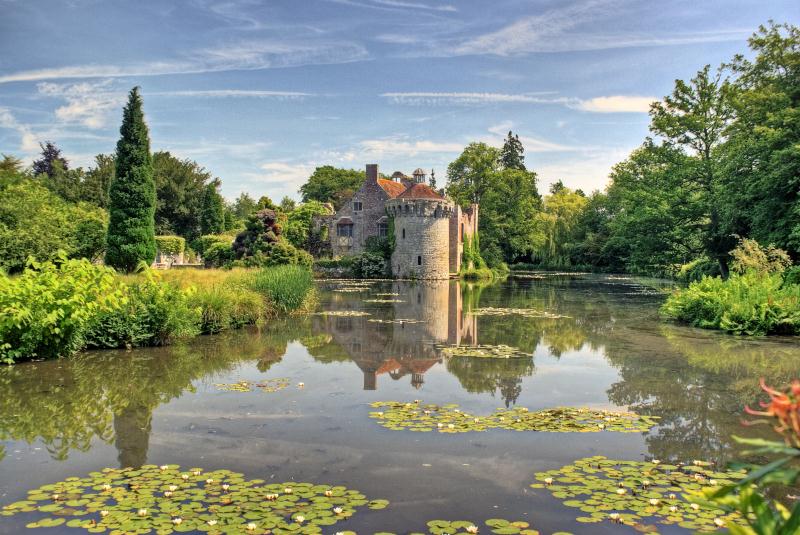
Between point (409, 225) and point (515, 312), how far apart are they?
2258cm

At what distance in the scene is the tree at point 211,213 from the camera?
185 feet

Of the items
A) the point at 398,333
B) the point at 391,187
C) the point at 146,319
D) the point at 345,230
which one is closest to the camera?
the point at 146,319

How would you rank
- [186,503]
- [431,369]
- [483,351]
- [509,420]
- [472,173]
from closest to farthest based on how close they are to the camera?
[186,503]
[509,420]
[431,369]
[483,351]
[472,173]

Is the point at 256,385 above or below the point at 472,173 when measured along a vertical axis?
below

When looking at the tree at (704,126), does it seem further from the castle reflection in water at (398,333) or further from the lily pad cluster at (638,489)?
the lily pad cluster at (638,489)

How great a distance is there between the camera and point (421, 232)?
42469mm

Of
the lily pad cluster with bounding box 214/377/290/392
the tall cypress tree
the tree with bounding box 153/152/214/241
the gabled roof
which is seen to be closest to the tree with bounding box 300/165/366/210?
the tree with bounding box 153/152/214/241

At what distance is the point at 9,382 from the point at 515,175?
48.4 meters

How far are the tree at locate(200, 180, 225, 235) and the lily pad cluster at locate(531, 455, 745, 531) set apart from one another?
179ft

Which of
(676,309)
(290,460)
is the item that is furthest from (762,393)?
(676,309)

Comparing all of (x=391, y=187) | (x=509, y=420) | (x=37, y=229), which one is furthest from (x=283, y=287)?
(x=391, y=187)

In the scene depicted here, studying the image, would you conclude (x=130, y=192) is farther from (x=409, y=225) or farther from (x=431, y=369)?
(x=409, y=225)

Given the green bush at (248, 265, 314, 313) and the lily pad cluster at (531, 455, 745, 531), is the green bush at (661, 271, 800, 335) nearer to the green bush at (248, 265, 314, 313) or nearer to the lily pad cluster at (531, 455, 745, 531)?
the lily pad cluster at (531, 455, 745, 531)

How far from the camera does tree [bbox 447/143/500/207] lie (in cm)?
5353
